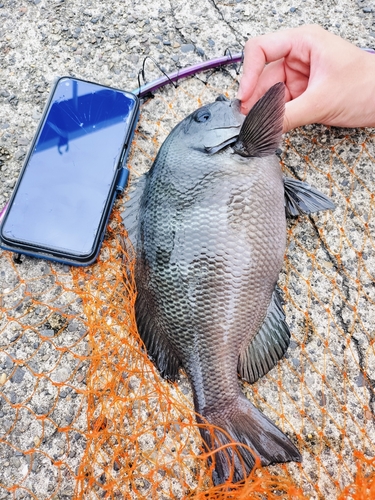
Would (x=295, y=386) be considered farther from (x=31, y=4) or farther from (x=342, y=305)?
(x=31, y=4)

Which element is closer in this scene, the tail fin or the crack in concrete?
the tail fin

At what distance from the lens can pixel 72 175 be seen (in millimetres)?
1926

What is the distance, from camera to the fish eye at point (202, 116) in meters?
1.78

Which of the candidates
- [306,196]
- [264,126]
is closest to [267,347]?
[306,196]

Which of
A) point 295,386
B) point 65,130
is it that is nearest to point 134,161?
point 65,130

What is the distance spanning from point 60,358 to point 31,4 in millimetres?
2088

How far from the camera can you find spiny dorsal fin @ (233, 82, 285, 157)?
5.35ft

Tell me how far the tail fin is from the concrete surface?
24 cm

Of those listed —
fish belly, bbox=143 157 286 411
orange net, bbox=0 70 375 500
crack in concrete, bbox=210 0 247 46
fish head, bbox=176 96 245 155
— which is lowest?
orange net, bbox=0 70 375 500

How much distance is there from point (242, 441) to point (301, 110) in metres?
1.38

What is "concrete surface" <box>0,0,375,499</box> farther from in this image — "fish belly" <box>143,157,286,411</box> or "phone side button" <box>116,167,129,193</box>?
"fish belly" <box>143,157,286,411</box>

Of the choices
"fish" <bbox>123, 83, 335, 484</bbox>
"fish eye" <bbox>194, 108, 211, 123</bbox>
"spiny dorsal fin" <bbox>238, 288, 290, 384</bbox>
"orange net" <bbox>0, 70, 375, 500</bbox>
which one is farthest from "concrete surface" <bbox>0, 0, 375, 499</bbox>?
"fish eye" <bbox>194, 108, 211, 123</bbox>

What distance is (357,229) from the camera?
7.02ft

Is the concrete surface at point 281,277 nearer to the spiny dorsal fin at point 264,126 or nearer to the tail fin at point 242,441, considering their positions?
the tail fin at point 242,441
